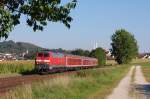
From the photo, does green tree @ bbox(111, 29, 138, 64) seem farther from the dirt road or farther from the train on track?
the dirt road

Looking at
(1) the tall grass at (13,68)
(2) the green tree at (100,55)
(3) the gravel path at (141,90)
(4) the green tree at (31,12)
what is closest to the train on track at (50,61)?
(1) the tall grass at (13,68)

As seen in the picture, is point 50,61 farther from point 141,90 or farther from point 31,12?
point 31,12

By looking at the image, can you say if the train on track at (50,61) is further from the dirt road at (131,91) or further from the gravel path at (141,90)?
the dirt road at (131,91)

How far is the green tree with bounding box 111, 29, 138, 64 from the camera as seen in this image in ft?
577

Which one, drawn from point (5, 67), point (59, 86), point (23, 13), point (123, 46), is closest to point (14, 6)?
point (23, 13)

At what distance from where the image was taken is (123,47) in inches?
7013

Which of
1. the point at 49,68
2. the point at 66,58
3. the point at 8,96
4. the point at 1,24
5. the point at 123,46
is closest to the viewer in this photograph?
the point at 1,24

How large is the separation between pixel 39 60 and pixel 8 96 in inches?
1591

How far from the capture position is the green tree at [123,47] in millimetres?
175875

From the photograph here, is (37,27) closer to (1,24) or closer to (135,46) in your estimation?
(1,24)

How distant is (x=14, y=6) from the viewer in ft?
39.0

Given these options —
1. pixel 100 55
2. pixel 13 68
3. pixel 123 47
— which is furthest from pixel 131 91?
pixel 123 47

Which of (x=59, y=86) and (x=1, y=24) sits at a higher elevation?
(x=1, y=24)

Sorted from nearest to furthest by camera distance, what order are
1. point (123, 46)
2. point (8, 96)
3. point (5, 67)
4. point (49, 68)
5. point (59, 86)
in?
point (8, 96), point (59, 86), point (49, 68), point (5, 67), point (123, 46)
